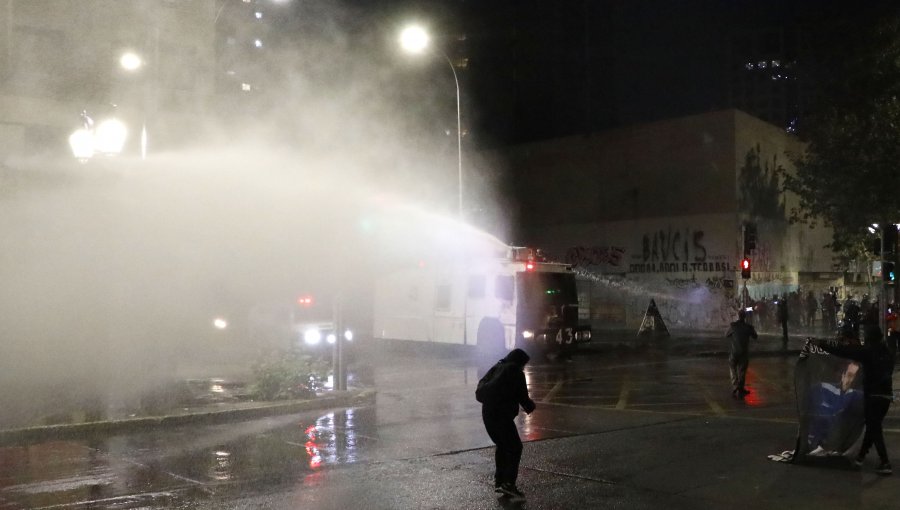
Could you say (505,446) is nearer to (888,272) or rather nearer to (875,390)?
(875,390)

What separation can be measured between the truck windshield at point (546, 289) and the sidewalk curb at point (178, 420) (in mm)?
Result: 5713

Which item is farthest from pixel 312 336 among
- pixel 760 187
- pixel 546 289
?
pixel 760 187

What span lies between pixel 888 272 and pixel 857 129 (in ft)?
25.0

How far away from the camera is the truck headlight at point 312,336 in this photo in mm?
18250

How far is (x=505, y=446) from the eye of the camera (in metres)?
6.45

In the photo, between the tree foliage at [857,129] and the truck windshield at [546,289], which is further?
the tree foliage at [857,129]

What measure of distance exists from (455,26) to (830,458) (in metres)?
43.2

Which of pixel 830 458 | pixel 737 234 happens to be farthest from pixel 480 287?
pixel 737 234

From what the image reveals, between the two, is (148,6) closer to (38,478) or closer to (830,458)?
(38,478)

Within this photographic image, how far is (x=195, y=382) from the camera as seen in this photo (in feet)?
44.0

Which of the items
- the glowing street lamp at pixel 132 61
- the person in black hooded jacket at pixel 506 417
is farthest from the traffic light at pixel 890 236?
the glowing street lamp at pixel 132 61

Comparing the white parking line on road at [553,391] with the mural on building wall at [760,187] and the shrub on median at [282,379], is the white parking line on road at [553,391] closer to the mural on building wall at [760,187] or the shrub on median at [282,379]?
the shrub on median at [282,379]

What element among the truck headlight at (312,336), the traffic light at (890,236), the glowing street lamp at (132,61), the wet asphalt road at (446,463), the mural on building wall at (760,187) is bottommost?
the wet asphalt road at (446,463)

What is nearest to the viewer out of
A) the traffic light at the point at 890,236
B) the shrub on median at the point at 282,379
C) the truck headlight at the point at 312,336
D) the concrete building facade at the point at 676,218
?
the shrub on median at the point at 282,379
